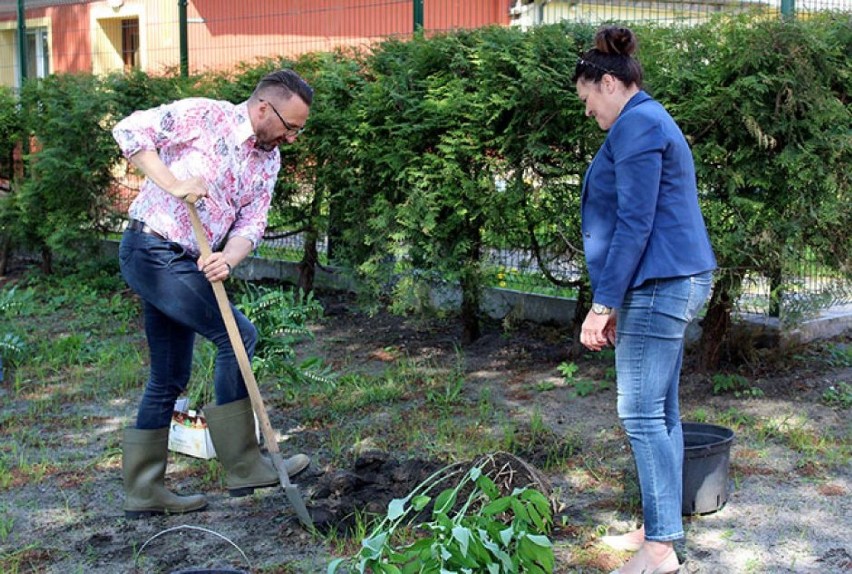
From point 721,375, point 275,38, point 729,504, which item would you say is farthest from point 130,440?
point 275,38

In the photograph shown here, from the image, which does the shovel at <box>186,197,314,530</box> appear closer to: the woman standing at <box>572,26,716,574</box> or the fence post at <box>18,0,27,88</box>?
the woman standing at <box>572,26,716,574</box>

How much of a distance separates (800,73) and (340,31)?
23.2ft

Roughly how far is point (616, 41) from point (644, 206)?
1.95 feet

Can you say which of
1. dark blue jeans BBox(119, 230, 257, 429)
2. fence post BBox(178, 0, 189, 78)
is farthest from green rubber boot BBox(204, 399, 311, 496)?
fence post BBox(178, 0, 189, 78)

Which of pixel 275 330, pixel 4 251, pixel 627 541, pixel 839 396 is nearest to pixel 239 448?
pixel 275 330

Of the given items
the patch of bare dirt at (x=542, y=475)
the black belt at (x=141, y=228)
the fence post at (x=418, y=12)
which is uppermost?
the fence post at (x=418, y=12)

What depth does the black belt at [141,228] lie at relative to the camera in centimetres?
421

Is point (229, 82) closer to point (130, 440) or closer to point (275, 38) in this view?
point (275, 38)

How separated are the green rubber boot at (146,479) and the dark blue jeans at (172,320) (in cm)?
6

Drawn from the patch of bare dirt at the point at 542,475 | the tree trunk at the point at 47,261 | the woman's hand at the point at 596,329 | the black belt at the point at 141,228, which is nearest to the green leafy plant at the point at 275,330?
the patch of bare dirt at the point at 542,475

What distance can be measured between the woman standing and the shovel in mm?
1309

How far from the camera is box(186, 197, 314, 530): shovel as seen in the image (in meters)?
4.12

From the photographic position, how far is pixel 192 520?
4383 millimetres

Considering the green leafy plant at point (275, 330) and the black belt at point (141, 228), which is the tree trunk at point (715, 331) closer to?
the green leafy plant at point (275, 330)
